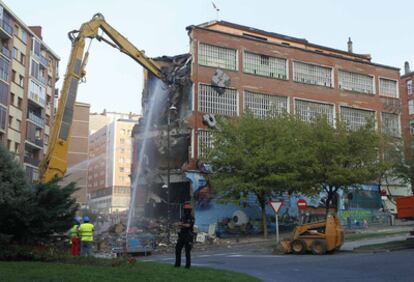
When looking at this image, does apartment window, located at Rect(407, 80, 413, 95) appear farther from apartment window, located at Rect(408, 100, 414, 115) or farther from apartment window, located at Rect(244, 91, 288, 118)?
apartment window, located at Rect(244, 91, 288, 118)

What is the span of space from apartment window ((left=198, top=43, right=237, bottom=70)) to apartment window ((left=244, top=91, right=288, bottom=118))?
115 inches

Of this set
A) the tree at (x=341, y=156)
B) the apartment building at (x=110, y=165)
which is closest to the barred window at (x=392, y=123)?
the tree at (x=341, y=156)

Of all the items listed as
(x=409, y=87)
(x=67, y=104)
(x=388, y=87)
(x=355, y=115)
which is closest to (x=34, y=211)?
(x=67, y=104)

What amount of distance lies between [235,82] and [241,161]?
12.2 m

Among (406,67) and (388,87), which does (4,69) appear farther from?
(406,67)

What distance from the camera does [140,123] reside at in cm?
4762

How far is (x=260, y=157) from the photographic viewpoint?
35.1m

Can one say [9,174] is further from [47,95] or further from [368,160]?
[47,95]

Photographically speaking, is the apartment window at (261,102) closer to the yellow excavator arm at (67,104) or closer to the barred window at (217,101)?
the barred window at (217,101)

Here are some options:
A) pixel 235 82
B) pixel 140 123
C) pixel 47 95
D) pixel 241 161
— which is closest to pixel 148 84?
pixel 140 123

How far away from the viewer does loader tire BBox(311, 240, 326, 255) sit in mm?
22547

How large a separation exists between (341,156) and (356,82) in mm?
20324

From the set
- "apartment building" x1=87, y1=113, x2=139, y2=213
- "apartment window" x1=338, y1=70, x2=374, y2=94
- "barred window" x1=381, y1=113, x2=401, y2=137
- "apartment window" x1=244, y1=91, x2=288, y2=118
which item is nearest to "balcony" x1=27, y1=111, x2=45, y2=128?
"apartment window" x1=244, y1=91, x2=288, y2=118

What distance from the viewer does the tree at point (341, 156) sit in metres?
35.2
